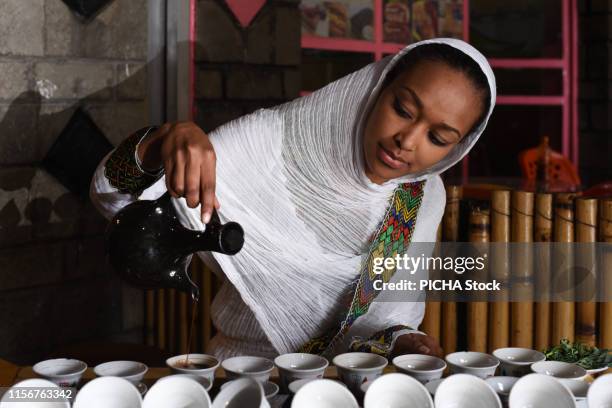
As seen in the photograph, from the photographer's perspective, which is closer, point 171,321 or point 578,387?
point 578,387

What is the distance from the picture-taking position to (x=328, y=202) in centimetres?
207

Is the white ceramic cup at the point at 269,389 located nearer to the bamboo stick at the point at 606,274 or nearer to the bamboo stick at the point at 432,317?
the bamboo stick at the point at 432,317

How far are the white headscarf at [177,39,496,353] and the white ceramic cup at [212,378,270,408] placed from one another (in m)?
0.74

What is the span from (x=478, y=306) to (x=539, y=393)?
1.31m

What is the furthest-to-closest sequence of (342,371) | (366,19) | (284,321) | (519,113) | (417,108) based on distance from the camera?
(519,113)
(366,19)
(284,321)
(417,108)
(342,371)

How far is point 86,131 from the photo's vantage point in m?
2.62

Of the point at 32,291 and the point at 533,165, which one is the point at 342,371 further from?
the point at 533,165

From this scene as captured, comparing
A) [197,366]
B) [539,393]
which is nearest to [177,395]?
[197,366]

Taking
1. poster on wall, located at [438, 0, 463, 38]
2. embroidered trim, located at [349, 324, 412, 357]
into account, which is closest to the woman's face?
embroidered trim, located at [349, 324, 412, 357]

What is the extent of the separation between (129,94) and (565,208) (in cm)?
140

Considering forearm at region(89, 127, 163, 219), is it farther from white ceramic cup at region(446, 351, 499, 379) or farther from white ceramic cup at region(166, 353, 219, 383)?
white ceramic cup at region(446, 351, 499, 379)

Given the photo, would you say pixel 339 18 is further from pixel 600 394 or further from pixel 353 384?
pixel 600 394

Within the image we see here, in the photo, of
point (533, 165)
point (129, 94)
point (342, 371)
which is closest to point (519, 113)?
point (533, 165)

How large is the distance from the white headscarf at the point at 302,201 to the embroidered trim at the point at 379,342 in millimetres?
117
